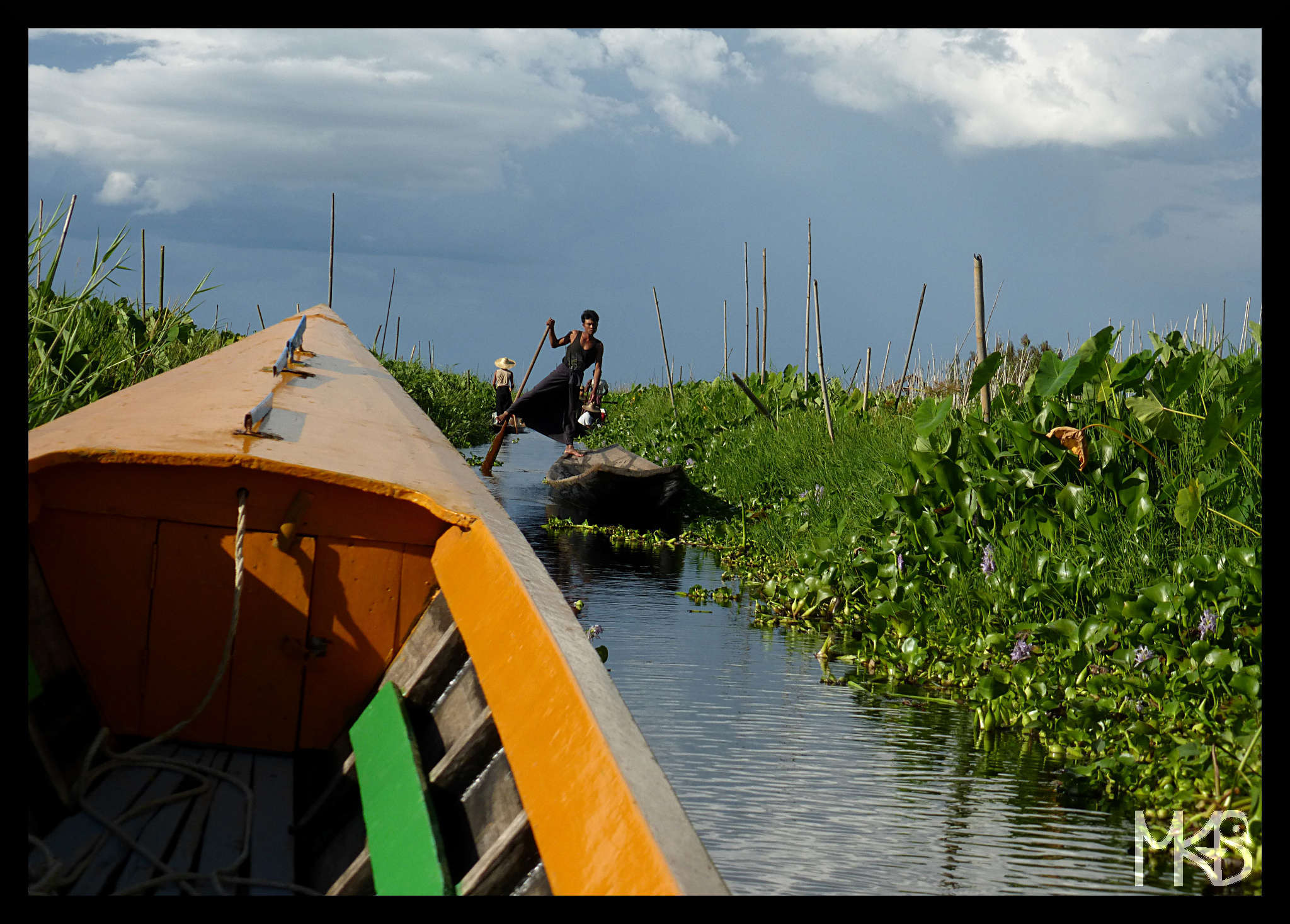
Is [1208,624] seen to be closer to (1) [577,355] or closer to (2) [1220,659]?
(2) [1220,659]

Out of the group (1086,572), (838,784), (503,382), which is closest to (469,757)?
(838,784)

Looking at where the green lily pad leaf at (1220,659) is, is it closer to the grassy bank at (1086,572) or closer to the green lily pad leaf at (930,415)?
the grassy bank at (1086,572)

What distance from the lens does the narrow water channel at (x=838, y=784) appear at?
3.12m

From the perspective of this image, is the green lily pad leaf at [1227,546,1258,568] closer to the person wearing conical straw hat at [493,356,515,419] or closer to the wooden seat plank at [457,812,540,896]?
the wooden seat plank at [457,812,540,896]

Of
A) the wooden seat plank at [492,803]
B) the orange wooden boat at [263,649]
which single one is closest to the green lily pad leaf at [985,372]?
the orange wooden boat at [263,649]

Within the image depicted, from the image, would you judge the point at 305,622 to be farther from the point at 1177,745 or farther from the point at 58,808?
the point at 1177,745

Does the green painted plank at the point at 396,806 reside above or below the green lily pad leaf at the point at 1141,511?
below

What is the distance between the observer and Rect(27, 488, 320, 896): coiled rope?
209 cm

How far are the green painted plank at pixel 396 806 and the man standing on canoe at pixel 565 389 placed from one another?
29.1ft

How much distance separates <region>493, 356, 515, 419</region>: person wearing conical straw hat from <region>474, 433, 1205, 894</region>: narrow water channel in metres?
10.9

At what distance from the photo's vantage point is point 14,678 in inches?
80.0

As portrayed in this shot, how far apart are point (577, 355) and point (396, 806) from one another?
9788 mm

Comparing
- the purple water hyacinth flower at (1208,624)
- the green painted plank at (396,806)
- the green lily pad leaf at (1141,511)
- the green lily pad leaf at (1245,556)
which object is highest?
the green lily pad leaf at (1141,511)

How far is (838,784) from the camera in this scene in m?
3.80
